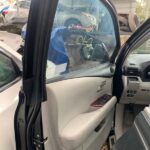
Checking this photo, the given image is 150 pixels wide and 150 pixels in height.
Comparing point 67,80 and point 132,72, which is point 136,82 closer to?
point 132,72

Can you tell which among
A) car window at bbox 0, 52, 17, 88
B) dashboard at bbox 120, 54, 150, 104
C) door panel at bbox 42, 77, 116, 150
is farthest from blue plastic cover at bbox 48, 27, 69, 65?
dashboard at bbox 120, 54, 150, 104

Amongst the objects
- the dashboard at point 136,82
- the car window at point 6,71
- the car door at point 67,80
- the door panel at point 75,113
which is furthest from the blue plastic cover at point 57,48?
the dashboard at point 136,82

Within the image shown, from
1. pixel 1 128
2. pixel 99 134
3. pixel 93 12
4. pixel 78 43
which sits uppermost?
pixel 93 12

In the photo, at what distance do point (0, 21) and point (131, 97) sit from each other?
1742 mm

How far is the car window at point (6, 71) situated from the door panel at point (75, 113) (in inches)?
8.9

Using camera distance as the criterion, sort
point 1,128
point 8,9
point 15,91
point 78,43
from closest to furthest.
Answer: point 1,128 → point 15,91 → point 78,43 → point 8,9

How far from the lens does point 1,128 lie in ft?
4.40

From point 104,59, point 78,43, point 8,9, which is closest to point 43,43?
point 78,43

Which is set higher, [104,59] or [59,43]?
[59,43]

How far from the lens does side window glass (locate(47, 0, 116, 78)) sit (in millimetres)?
1603

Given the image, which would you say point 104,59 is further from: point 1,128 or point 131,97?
point 1,128

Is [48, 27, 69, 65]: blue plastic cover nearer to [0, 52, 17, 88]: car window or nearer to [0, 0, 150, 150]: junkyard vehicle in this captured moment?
[0, 0, 150, 150]: junkyard vehicle

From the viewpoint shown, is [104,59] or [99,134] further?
[104,59]

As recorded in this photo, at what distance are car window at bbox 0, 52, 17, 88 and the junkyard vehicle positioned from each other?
0.56 ft
